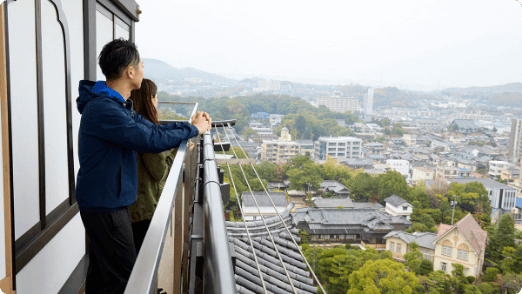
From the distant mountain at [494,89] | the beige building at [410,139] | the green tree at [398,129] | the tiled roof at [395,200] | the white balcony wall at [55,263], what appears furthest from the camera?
the distant mountain at [494,89]

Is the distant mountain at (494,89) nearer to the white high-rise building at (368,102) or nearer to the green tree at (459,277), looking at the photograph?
the white high-rise building at (368,102)

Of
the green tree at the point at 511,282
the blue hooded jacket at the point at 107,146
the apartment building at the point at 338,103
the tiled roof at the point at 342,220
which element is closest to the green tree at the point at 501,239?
the green tree at the point at 511,282

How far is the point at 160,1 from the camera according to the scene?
6325cm

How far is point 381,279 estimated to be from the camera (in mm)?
19078

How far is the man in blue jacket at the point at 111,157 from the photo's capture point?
2.80 ft

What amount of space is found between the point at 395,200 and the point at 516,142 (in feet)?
71.5

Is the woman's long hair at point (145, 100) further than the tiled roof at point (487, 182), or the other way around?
the tiled roof at point (487, 182)

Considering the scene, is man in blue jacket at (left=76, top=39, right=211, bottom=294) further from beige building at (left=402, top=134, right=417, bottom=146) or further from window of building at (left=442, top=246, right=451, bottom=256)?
beige building at (left=402, top=134, right=417, bottom=146)

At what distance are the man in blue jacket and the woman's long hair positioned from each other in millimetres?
229

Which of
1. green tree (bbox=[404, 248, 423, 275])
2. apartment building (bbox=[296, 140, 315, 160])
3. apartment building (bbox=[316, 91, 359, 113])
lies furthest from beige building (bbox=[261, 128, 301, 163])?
apartment building (bbox=[316, 91, 359, 113])

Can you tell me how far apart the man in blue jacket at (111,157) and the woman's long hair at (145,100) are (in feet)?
0.75

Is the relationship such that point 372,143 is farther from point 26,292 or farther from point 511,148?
point 26,292

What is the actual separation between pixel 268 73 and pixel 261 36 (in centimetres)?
870

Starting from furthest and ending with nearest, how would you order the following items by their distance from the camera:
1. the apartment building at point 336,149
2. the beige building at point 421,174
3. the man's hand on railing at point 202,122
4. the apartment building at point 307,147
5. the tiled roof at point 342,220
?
the apartment building at point 336,149 < the apartment building at point 307,147 < the beige building at point 421,174 < the tiled roof at point 342,220 < the man's hand on railing at point 202,122
